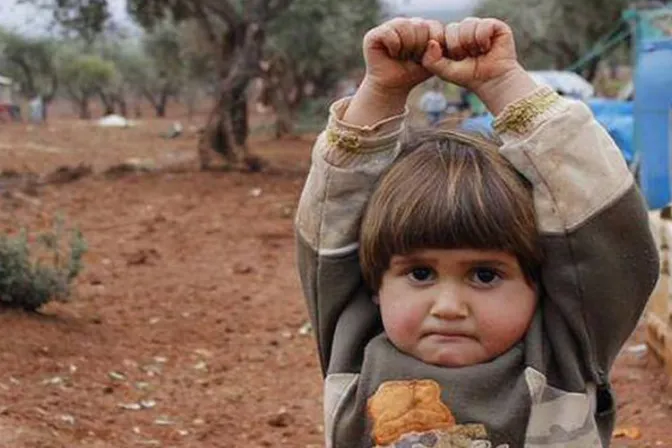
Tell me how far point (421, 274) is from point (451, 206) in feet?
0.42

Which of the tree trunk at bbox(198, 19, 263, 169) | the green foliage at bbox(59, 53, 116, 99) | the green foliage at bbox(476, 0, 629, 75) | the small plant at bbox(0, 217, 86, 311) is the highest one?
the small plant at bbox(0, 217, 86, 311)

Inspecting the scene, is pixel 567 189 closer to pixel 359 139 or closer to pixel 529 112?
pixel 529 112

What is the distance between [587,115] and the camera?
206 cm

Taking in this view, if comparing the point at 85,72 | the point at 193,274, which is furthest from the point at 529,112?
the point at 85,72

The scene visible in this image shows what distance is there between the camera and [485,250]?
2020 millimetres

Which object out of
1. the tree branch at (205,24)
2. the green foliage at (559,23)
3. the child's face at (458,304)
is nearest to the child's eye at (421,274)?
the child's face at (458,304)

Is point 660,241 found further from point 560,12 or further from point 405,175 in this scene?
point 560,12

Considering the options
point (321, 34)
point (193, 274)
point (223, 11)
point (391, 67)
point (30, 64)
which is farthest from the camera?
point (30, 64)

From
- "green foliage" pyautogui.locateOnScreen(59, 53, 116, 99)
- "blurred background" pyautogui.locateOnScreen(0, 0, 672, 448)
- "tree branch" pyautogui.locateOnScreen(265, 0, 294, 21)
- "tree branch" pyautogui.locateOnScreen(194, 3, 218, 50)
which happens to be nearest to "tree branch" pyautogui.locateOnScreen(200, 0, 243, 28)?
"blurred background" pyautogui.locateOnScreen(0, 0, 672, 448)

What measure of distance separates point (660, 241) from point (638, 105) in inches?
192

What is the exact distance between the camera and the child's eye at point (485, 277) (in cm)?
205

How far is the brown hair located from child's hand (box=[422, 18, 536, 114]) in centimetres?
9

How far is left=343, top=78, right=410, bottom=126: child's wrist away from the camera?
2.14 m

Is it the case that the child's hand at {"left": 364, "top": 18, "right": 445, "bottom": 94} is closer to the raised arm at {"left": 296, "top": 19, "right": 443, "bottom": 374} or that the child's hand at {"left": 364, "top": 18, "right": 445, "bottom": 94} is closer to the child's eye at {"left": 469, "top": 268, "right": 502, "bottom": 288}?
the raised arm at {"left": 296, "top": 19, "right": 443, "bottom": 374}
